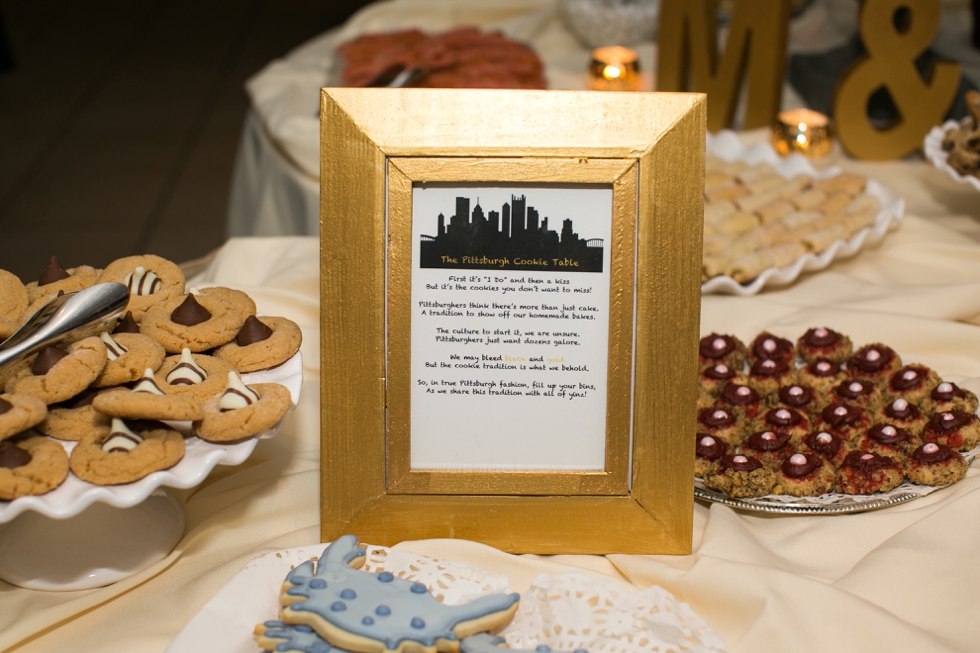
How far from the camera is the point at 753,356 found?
103 cm

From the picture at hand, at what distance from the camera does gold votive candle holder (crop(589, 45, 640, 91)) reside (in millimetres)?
1874

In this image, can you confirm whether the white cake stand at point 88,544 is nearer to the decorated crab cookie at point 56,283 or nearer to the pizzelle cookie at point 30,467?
the pizzelle cookie at point 30,467

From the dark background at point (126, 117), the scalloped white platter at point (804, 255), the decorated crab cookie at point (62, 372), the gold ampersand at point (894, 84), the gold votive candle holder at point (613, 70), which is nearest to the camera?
the decorated crab cookie at point (62, 372)

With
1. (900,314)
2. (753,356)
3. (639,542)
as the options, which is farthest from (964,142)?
(639,542)

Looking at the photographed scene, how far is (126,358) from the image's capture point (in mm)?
714

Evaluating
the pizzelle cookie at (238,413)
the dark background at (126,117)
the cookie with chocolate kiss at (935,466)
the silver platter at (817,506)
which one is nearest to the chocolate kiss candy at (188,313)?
the pizzelle cookie at (238,413)

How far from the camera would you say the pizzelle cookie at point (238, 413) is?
0.68m

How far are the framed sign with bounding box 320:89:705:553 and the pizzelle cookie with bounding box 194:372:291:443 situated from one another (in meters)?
0.06

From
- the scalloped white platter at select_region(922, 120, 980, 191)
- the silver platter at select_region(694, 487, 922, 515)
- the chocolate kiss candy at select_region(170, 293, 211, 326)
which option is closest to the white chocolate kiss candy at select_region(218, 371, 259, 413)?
the chocolate kiss candy at select_region(170, 293, 211, 326)

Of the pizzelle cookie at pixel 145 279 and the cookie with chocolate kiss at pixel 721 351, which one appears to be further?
the cookie with chocolate kiss at pixel 721 351

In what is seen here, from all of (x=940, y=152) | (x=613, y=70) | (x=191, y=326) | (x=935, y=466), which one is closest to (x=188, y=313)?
(x=191, y=326)

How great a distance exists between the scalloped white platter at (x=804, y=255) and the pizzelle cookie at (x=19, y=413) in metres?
0.80

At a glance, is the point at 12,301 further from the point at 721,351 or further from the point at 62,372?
the point at 721,351

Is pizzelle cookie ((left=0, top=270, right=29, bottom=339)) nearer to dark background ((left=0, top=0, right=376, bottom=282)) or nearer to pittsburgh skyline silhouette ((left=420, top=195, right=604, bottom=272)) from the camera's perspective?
pittsburgh skyline silhouette ((left=420, top=195, right=604, bottom=272))
